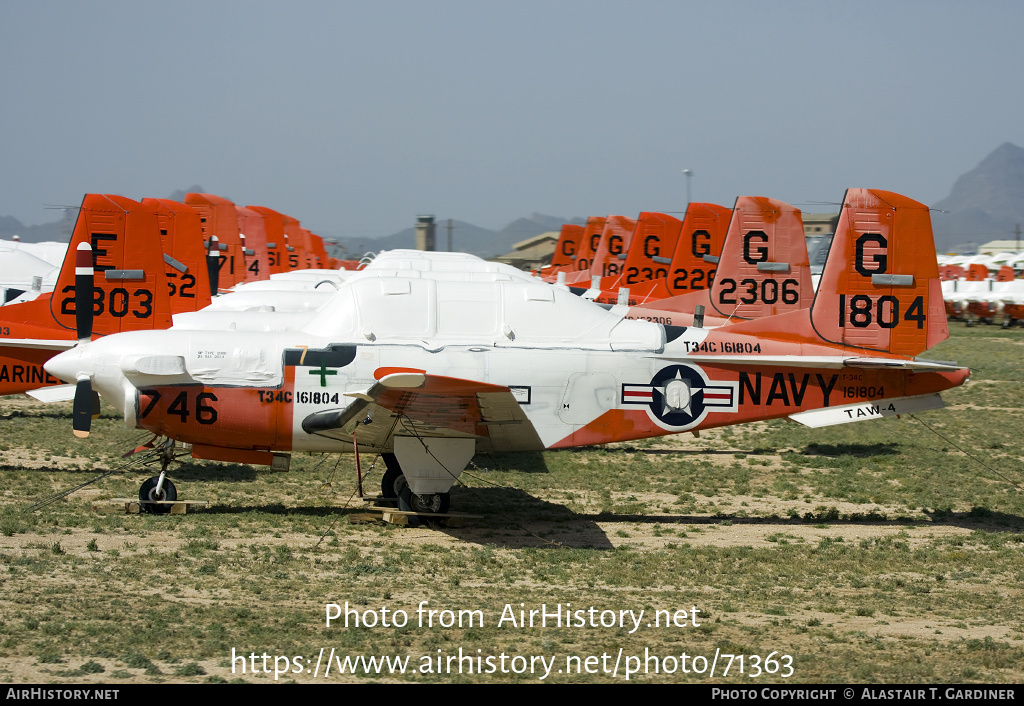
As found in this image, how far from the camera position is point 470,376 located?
10.6 m

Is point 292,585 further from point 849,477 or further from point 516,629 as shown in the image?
point 849,477

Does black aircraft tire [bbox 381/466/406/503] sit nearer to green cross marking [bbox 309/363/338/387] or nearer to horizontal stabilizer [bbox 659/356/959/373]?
green cross marking [bbox 309/363/338/387]

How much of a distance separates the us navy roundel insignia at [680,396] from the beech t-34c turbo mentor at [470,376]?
0.6 inches

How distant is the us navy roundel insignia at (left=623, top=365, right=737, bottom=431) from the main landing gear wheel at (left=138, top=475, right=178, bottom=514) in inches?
207

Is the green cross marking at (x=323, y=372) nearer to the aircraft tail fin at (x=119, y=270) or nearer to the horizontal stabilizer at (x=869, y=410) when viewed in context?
the aircraft tail fin at (x=119, y=270)

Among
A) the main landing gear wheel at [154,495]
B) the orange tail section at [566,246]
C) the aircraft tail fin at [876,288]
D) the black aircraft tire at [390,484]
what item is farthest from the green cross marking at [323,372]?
the orange tail section at [566,246]

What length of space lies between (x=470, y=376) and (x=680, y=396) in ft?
8.10

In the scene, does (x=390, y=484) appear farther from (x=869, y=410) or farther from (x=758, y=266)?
(x=758, y=266)

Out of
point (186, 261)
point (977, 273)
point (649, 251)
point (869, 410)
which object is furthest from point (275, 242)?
point (977, 273)

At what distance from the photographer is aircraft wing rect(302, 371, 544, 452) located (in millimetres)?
9344

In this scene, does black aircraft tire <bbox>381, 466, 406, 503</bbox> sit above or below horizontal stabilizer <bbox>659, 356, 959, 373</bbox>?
below

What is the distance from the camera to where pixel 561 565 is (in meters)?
9.36

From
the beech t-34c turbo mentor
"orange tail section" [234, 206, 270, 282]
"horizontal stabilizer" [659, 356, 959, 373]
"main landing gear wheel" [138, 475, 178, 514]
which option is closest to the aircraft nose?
the beech t-34c turbo mentor

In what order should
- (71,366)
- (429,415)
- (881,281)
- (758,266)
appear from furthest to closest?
(758,266) → (881,281) → (71,366) → (429,415)
